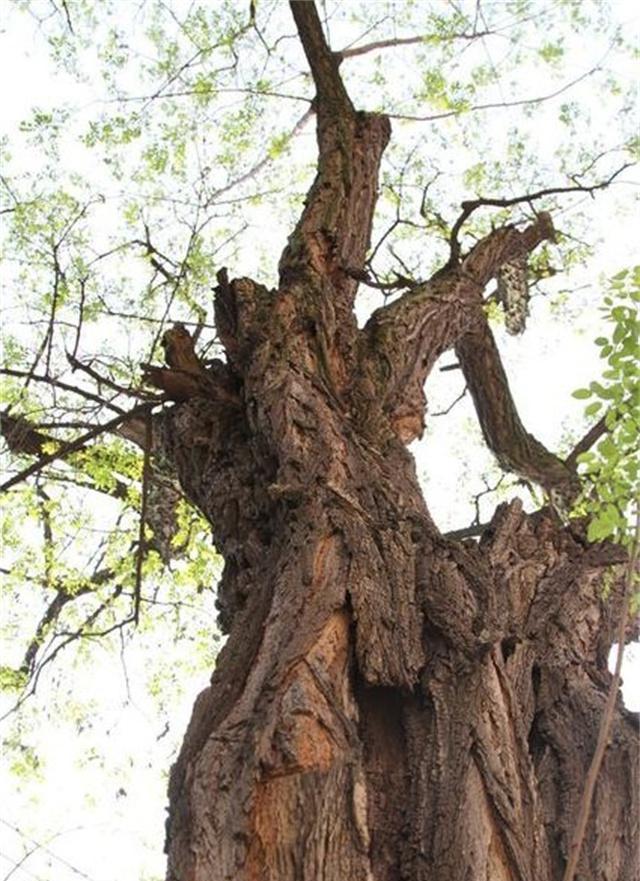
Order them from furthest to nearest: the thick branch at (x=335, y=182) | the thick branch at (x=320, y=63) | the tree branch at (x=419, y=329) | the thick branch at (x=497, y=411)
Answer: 1. the thick branch at (x=320, y=63)
2. the thick branch at (x=497, y=411)
3. the thick branch at (x=335, y=182)
4. the tree branch at (x=419, y=329)

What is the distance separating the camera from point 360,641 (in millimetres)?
3125

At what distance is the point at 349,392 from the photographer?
4.56 metres

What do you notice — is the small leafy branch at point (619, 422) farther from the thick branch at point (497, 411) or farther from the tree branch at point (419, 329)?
the thick branch at point (497, 411)

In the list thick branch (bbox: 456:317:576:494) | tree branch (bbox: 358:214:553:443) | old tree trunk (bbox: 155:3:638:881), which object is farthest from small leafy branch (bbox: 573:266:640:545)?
thick branch (bbox: 456:317:576:494)

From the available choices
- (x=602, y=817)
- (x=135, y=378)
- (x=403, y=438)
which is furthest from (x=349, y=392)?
(x=135, y=378)

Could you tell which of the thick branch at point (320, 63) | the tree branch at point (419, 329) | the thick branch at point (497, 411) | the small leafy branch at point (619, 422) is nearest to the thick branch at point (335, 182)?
the thick branch at point (320, 63)

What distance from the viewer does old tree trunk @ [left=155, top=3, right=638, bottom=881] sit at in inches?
105

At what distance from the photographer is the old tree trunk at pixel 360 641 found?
8.71 feet

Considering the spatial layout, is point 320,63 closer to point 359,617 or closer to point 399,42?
point 399,42

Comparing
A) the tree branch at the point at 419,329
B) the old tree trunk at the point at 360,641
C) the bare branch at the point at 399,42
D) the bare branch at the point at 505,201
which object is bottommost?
the old tree trunk at the point at 360,641

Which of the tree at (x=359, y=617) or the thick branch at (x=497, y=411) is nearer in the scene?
the tree at (x=359, y=617)

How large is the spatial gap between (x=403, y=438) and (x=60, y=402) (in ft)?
10.3


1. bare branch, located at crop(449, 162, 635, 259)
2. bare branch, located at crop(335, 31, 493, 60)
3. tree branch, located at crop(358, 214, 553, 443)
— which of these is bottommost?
tree branch, located at crop(358, 214, 553, 443)

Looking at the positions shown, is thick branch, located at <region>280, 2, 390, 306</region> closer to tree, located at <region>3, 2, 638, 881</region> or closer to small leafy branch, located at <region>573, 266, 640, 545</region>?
tree, located at <region>3, 2, 638, 881</region>
